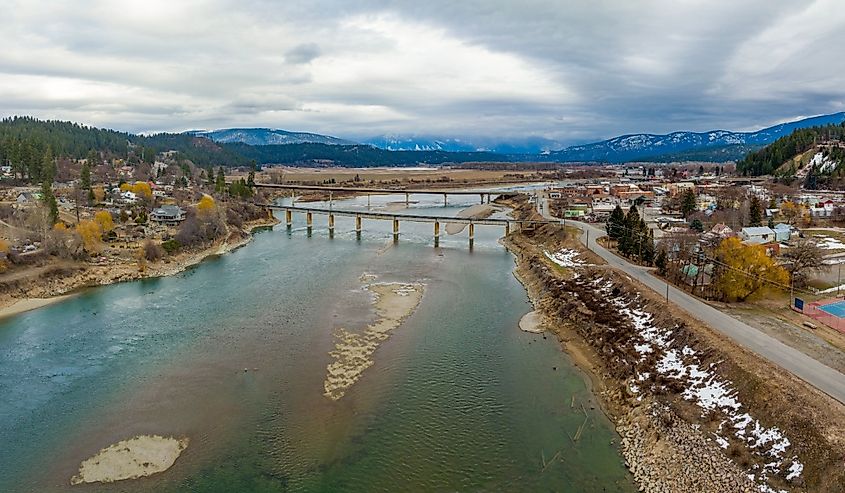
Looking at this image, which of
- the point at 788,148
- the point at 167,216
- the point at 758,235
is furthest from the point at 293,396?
the point at 788,148

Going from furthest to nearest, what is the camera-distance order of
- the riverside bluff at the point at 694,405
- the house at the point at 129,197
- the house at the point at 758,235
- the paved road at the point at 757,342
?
the house at the point at 129,197
the house at the point at 758,235
the paved road at the point at 757,342
the riverside bluff at the point at 694,405

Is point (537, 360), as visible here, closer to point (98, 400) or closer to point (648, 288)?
point (648, 288)

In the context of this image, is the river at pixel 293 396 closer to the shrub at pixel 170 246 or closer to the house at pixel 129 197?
the shrub at pixel 170 246

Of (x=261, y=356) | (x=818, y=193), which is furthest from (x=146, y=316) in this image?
(x=818, y=193)

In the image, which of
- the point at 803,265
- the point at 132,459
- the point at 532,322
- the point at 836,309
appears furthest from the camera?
the point at 803,265

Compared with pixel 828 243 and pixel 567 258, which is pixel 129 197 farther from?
pixel 828 243

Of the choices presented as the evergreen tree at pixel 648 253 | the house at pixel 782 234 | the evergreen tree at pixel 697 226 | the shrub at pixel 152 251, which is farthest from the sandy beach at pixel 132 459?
the evergreen tree at pixel 697 226
